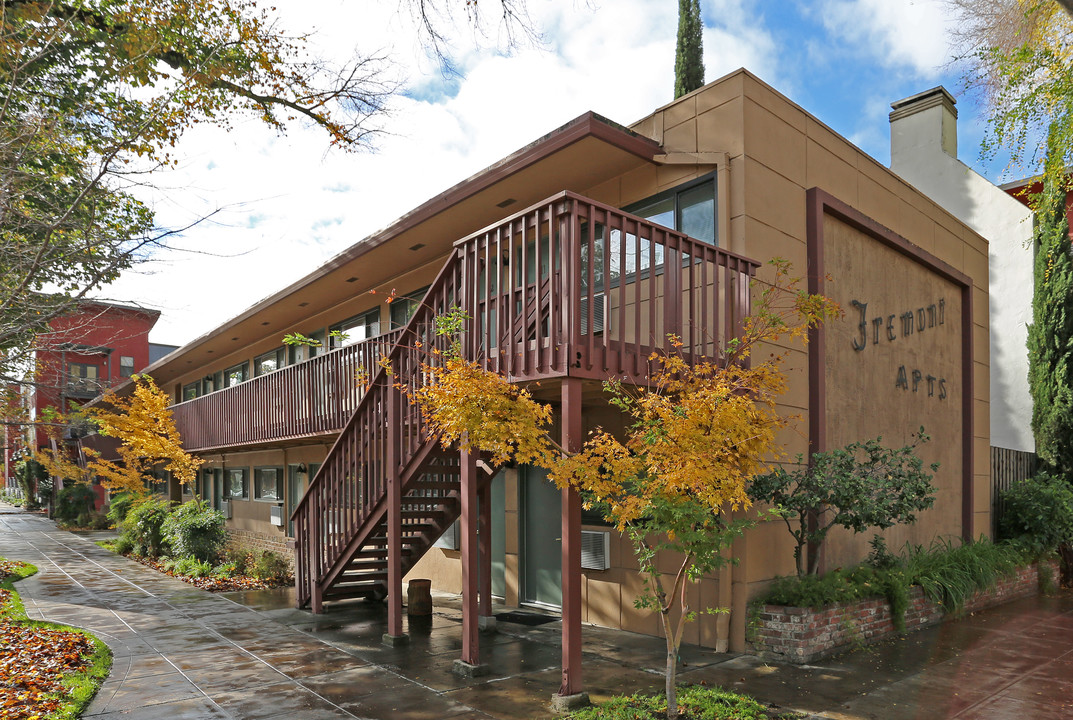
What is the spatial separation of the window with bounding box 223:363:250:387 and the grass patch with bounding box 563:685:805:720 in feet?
59.3

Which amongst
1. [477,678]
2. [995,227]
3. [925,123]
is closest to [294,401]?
[477,678]

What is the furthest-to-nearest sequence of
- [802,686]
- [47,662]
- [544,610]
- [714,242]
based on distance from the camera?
[544,610] → [714,242] → [47,662] → [802,686]

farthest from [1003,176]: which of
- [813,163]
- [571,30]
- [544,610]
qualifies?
[544,610]

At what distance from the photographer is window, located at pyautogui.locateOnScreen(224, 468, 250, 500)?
2027cm

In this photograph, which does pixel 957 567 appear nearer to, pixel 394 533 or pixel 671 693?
pixel 671 693

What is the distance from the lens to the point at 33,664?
24.3 feet

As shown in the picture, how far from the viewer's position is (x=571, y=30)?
311 inches

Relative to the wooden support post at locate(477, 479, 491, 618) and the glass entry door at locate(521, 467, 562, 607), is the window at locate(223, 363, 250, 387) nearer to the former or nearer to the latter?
the glass entry door at locate(521, 467, 562, 607)

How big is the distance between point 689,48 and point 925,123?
6537 mm

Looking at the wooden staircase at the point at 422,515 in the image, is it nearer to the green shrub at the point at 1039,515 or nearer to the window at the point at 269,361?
the green shrub at the point at 1039,515

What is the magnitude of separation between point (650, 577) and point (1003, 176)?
8.62 m

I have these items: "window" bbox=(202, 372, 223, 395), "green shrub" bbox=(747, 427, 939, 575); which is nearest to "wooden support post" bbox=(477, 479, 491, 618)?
"green shrub" bbox=(747, 427, 939, 575)

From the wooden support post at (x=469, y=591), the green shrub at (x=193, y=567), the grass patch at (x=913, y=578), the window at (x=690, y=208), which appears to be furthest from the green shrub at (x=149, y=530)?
the grass patch at (x=913, y=578)

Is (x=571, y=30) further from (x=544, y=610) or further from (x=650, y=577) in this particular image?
(x=544, y=610)
